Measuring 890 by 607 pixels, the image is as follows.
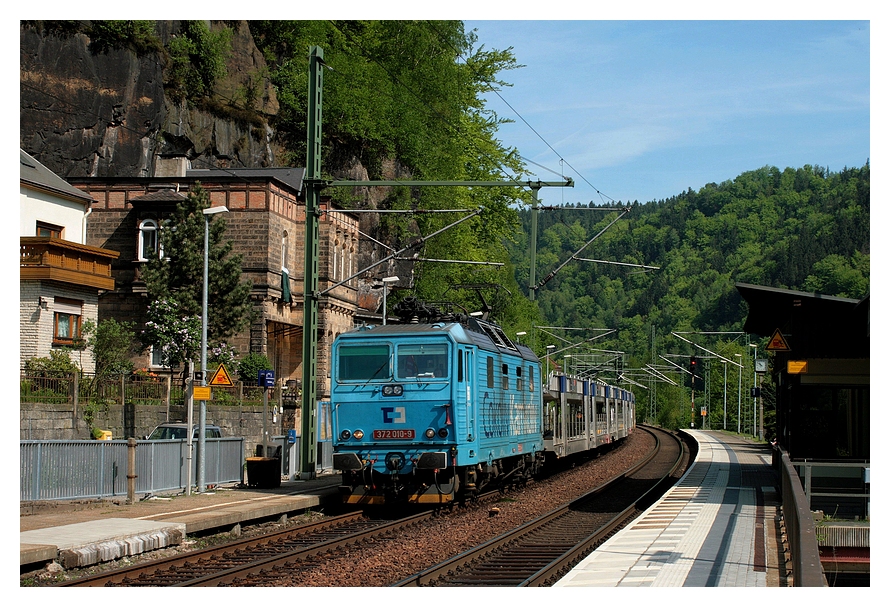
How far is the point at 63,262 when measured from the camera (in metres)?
33.8

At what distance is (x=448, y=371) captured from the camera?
750 inches

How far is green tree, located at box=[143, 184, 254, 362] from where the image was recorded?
38.9 m

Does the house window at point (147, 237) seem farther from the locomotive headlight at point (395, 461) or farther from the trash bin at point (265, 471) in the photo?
the locomotive headlight at point (395, 461)

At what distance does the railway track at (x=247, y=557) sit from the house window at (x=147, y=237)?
97.6ft

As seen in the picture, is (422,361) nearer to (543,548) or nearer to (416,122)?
(543,548)

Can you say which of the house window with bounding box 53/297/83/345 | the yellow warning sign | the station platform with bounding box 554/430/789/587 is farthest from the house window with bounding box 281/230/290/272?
the yellow warning sign

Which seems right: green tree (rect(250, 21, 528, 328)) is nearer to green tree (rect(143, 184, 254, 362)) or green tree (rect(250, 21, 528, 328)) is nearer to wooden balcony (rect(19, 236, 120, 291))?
green tree (rect(143, 184, 254, 362))

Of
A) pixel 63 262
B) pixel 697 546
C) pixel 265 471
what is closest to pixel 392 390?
pixel 265 471

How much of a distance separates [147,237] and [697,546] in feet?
120

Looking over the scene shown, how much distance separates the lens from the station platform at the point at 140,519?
495 inches

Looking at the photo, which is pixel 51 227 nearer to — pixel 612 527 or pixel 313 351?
pixel 313 351

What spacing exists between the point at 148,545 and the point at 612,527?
7.50 metres

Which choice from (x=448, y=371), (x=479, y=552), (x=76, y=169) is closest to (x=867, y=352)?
(x=448, y=371)

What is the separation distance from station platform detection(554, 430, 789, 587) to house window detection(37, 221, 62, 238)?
81.5ft
